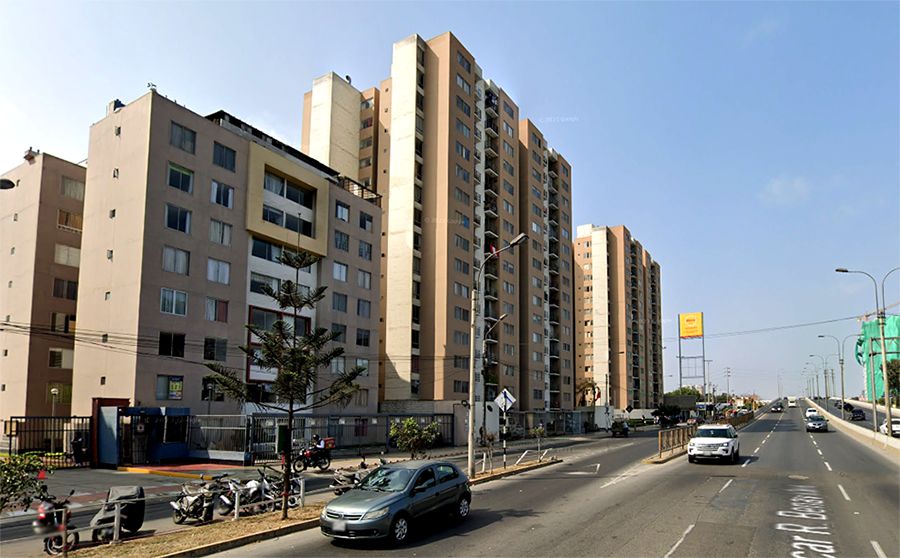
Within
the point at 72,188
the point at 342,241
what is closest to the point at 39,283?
the point at 72,188

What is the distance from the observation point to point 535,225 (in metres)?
88.2

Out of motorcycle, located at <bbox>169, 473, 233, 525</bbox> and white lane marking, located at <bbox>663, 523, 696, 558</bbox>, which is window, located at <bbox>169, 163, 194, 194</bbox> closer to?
motorcycle, located at <bbox>169, 473, 233, 525</bbox>

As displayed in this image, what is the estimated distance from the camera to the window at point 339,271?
5575cm

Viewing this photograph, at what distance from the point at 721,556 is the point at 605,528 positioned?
2.97m

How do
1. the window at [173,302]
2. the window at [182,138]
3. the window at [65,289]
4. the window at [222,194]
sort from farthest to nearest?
Answer: the window at [65,289]
the window at [222,194]
the window at [182,138]
the window at [173,302]

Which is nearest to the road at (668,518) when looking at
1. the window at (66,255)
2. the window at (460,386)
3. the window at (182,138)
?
the window at (182,138)

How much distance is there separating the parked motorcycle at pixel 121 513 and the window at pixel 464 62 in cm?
6552

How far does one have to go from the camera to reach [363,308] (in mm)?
59125

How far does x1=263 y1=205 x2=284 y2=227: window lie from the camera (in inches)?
1957

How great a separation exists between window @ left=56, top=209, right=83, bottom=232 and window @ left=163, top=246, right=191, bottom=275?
15.3 meters

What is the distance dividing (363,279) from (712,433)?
36.3 m

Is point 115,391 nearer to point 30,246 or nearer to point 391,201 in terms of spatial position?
point 30,246

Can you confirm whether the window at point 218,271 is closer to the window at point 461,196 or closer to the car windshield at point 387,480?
the window at point 461,196

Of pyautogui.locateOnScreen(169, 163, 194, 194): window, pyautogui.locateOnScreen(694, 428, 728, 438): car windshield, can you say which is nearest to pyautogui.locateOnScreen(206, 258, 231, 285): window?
pyautogui.locateOnScreen(169, 163, 194, 194): window
